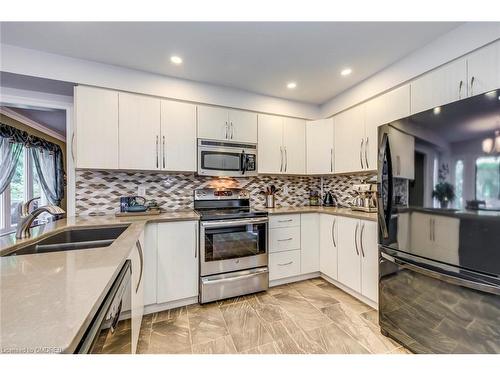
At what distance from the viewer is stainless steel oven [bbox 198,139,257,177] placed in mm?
2389

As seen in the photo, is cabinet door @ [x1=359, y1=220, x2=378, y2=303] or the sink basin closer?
the sink basin

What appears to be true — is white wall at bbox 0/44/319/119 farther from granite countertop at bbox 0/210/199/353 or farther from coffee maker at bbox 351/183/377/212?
granite countertop at bbox 0/210/199/353

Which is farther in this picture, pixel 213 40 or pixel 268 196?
pixel 268 196

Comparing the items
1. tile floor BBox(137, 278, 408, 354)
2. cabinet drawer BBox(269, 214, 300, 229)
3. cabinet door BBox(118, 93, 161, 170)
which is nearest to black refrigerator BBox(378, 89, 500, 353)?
tile floor BBox(137, 278, 408, 354)

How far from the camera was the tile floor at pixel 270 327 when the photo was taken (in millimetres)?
1530

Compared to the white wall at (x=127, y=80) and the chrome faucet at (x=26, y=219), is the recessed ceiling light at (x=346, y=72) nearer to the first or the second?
the white wall at (x=127, y=80)

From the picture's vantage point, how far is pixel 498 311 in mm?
1094

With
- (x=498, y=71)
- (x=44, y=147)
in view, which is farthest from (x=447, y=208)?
(x=44, y=147)

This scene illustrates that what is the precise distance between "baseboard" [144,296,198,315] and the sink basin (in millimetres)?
791

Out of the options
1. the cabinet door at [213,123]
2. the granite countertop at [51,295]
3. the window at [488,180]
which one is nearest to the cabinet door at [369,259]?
the window at [488,180]

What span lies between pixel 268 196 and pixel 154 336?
1996mm

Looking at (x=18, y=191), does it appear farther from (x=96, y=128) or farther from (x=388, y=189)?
(x=388, y=189)

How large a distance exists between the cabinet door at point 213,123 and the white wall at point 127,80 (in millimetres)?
91
